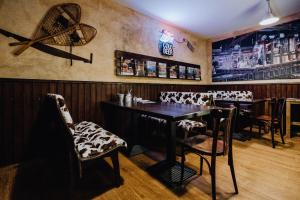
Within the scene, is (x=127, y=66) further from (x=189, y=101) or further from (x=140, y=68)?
(x=189, y=101)

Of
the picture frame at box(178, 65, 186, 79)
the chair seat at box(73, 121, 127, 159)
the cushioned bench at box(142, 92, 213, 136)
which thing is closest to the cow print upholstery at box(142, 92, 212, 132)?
the cushioned bench at box(142, 92, 213, 136)

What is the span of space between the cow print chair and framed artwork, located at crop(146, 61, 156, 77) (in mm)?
2149

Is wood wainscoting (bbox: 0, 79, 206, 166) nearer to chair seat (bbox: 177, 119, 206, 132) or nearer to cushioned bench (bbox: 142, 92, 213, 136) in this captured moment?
cushioned bench (bbox: 142, 92, 213, 136)

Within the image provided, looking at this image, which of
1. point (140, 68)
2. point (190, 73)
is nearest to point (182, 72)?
point (190, 73)

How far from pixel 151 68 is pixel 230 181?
9.04 feet

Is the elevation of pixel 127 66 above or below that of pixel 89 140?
above

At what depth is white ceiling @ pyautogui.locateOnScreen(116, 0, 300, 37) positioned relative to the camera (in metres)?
3.32

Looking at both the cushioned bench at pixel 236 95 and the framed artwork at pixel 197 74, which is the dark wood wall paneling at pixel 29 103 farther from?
the cushioned bench at pixel 236 95

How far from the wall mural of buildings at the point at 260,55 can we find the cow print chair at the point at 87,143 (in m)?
4.62

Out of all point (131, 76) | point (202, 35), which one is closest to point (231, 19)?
point (202, 35)

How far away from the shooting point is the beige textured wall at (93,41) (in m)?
2.16

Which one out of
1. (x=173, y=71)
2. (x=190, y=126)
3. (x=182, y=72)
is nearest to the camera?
(x=190, y=126)

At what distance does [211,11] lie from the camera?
368 cm

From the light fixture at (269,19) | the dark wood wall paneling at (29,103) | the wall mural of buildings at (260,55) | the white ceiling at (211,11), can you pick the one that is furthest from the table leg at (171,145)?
the wall mural of buildings at (260,55)
